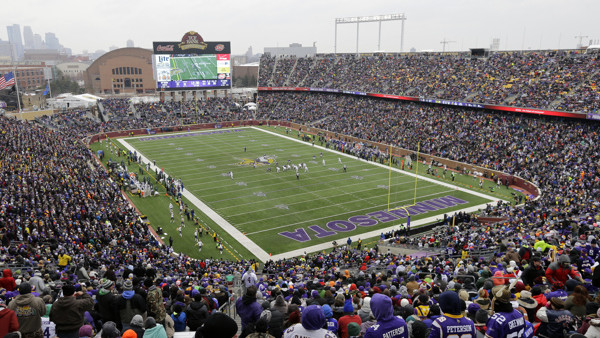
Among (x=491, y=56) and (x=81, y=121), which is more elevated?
(x=491, y=56)

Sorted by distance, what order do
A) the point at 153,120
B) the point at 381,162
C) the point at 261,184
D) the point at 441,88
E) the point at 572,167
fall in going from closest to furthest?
the point at 572,167
the point at 261,184
the point at 381,162
the point at 441,88
the point at 153,120

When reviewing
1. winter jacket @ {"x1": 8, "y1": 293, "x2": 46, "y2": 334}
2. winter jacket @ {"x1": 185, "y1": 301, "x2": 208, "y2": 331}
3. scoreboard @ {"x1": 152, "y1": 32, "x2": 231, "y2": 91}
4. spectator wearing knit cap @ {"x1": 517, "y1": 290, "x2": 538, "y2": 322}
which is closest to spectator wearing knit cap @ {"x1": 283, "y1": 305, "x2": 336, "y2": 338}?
winter jacket @ {"x1": 185, "y1": 301, "x2": 208, "y2": 331}

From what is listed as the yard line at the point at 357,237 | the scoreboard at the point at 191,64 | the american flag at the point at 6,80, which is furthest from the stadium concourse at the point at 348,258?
the scoreboard at the point at 191,64

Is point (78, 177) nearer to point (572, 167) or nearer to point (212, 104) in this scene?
point (572, 167)

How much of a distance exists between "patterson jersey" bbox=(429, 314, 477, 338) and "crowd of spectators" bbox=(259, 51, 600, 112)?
128 ft

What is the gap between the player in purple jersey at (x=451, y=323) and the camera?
4742mm

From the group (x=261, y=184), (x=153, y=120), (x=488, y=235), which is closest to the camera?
(x=488, y=235)

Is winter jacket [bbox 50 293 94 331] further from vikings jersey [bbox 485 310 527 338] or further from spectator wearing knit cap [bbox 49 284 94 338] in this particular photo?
vikings jersey [bbox 485 310 527 338]

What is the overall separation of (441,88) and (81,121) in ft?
155

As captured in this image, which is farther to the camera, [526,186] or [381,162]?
[381,162]

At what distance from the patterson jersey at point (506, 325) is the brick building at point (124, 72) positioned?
106372 mm

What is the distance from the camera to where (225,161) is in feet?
145

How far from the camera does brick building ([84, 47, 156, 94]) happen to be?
100 m

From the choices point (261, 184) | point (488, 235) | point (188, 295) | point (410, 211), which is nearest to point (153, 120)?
point (261, 184)
